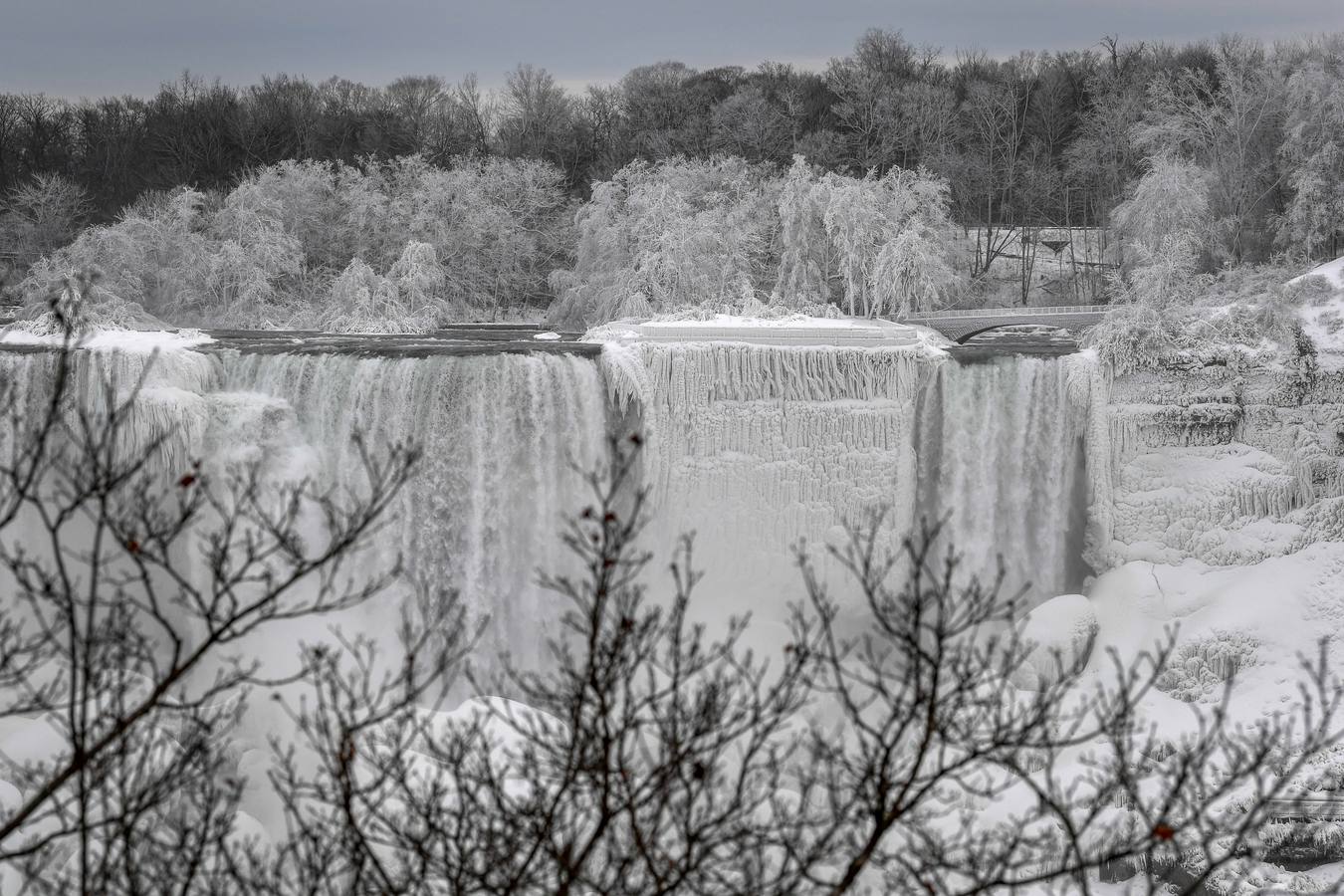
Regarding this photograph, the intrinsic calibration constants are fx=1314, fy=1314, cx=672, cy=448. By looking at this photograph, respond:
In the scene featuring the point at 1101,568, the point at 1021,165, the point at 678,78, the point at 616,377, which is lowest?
the point at 1101,568

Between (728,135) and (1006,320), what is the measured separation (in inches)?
721

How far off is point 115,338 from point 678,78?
3456 cm

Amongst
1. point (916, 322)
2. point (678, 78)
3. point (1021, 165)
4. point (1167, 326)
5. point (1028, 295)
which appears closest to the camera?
point (1167, 326)

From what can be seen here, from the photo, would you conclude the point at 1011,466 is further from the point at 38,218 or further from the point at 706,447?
the point at 38,218

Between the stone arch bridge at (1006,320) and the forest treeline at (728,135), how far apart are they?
4450 mm

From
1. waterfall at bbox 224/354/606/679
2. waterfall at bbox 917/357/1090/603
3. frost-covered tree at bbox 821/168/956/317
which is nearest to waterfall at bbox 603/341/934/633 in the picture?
waterfall at bbox 917/357/1090/603

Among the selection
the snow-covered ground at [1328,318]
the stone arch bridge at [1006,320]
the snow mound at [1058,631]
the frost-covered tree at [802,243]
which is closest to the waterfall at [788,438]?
the snow mound at [1058,631]

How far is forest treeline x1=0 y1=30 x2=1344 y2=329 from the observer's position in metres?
35.2

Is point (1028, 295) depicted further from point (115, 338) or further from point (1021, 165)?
point (115, 338)

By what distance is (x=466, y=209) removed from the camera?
1433 inches

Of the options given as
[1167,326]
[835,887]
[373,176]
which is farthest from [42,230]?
[835,887]

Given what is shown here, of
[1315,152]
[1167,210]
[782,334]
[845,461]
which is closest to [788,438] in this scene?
[845,461]

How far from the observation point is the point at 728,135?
43.8m

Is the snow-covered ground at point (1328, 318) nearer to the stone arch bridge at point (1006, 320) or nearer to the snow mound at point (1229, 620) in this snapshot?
the snow mound at point (1229, 620)
